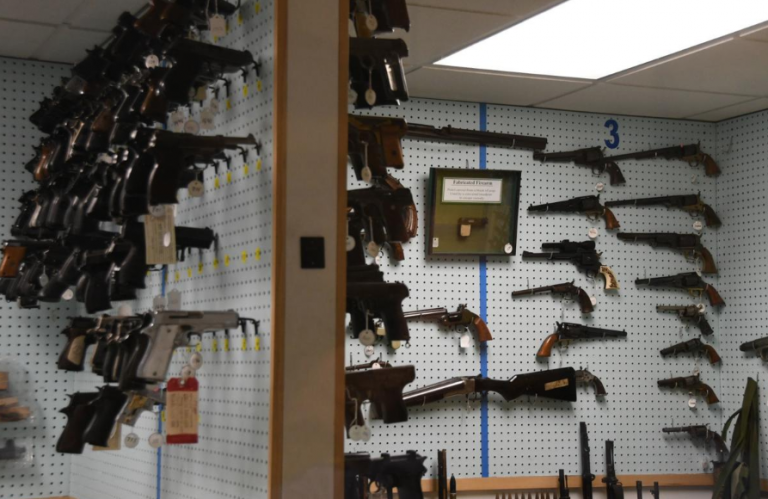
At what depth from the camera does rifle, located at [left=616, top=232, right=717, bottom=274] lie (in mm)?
6180

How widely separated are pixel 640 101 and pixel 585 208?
2.45ft

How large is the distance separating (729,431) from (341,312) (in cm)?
410

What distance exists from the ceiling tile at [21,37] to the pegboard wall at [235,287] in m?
1.38

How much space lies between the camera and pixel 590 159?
6.02m

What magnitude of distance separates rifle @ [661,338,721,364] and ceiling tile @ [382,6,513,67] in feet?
8.62

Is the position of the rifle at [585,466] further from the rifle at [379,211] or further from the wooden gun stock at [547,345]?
the rifle at [379,211]

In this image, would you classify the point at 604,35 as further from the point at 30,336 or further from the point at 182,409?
the point at 30,336

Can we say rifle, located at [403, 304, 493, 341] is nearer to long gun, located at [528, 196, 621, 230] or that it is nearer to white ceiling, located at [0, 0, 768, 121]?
long gun, located at [528, 196, 621, 230]

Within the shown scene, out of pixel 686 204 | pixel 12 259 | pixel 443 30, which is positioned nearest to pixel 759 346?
pixel 686 204

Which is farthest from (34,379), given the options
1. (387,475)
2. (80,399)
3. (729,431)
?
(729,431)

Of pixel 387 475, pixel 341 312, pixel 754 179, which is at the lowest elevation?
pixel 387 475

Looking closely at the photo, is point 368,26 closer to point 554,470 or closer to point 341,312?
A: point 341,312

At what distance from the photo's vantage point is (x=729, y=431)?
20.2 feet

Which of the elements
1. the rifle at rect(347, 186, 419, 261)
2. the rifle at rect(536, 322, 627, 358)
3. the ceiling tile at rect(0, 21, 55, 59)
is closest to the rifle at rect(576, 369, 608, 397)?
the rifle at rect(536, 322, 627, 358)
